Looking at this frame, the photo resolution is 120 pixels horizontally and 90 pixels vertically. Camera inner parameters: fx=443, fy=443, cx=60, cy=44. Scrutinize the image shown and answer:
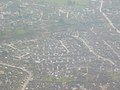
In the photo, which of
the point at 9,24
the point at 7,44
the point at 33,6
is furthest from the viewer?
the point at 33,6

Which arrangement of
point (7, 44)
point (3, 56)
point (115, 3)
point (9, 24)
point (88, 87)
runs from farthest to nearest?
point (115, 3)
point (9, 24)
point (7, 44)
point (3, 56)
point (88, 87)

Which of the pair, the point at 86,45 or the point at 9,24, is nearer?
the point at 86,45

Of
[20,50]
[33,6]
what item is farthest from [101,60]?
[33,6]

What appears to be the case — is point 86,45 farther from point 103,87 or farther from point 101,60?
point 103,87

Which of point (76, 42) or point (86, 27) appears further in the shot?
point (86, 27)

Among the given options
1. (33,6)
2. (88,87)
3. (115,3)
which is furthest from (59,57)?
(115,3)

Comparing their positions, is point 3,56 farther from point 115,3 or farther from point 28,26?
point 115,3
